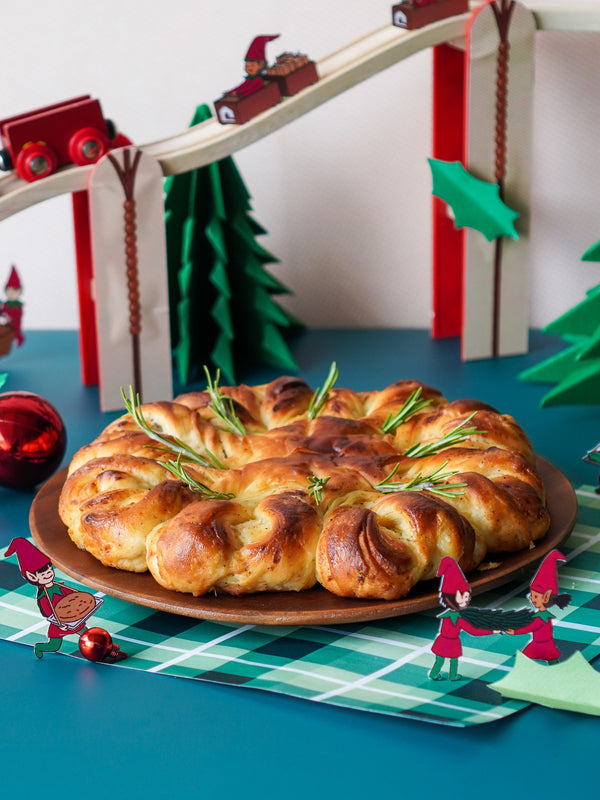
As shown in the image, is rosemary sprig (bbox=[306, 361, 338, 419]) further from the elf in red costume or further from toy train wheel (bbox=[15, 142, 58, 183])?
the elf in red costume

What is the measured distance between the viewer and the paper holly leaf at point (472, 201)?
152 cm

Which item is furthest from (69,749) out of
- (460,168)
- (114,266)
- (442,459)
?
(460,168)

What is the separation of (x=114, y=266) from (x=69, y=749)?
820mm

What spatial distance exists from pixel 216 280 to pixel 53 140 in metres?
0.31

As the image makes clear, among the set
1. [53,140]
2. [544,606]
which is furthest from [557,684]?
[53,140]

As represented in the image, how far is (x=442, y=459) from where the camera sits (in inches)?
38.0

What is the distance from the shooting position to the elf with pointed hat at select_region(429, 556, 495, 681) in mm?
743

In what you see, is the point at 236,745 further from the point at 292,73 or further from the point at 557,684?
the point at 292,73

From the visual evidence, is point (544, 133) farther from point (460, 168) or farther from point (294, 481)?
point (294, 481)

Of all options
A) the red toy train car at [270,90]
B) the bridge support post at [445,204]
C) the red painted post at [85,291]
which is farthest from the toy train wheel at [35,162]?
the bridge support post at [445,204]

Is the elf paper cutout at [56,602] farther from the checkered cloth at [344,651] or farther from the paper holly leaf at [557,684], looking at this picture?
the paper holly leaf at [557,684]

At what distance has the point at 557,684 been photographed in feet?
2.45

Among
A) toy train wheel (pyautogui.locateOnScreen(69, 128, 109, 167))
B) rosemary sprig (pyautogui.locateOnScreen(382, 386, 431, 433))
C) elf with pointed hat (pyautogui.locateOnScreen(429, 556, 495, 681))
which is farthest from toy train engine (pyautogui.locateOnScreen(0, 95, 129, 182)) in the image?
elf with pointed hat (pyautogui.locateOnScreen(429, 556, 495, 681))

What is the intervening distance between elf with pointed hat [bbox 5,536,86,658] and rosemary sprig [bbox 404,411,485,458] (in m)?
0.34
